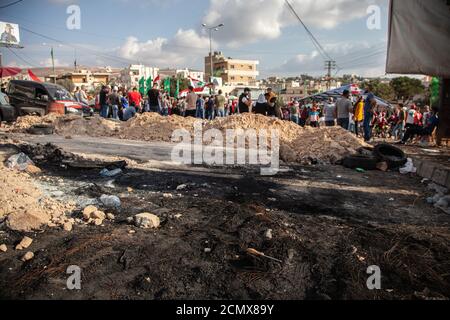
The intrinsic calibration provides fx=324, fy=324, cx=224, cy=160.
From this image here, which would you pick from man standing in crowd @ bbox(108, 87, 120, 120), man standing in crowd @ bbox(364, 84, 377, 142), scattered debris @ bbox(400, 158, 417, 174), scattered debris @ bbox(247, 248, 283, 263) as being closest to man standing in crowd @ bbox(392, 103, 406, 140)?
man standing in crowd @ bbox(364, 84, 377, 142)

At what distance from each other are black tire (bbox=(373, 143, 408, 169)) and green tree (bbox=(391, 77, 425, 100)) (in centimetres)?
5369

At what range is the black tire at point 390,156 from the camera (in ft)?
24.7

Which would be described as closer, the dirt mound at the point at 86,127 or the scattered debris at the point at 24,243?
the scattered debris at the point at 24,243

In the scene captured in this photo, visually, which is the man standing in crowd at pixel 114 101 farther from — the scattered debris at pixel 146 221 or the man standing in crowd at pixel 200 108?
the scattered debris at pixel 146 221

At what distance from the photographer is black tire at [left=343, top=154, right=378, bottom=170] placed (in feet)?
24.5

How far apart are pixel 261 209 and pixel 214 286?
5.97 ft

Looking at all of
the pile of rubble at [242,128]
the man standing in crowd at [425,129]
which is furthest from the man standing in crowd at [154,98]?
the man standing in crowd at [425,129]

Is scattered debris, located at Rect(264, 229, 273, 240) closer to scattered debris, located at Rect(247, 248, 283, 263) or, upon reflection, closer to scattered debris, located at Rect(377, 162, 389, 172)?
scattered debris, located at Rect(247, 248, 283, 263)

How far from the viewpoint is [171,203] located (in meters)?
4.38

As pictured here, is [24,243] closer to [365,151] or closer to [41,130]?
[365,151]

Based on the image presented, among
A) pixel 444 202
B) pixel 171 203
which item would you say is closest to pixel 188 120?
pixel 171 203

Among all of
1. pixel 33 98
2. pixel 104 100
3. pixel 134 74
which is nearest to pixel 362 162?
pixel 104 100

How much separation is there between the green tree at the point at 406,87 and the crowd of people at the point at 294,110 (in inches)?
1745
